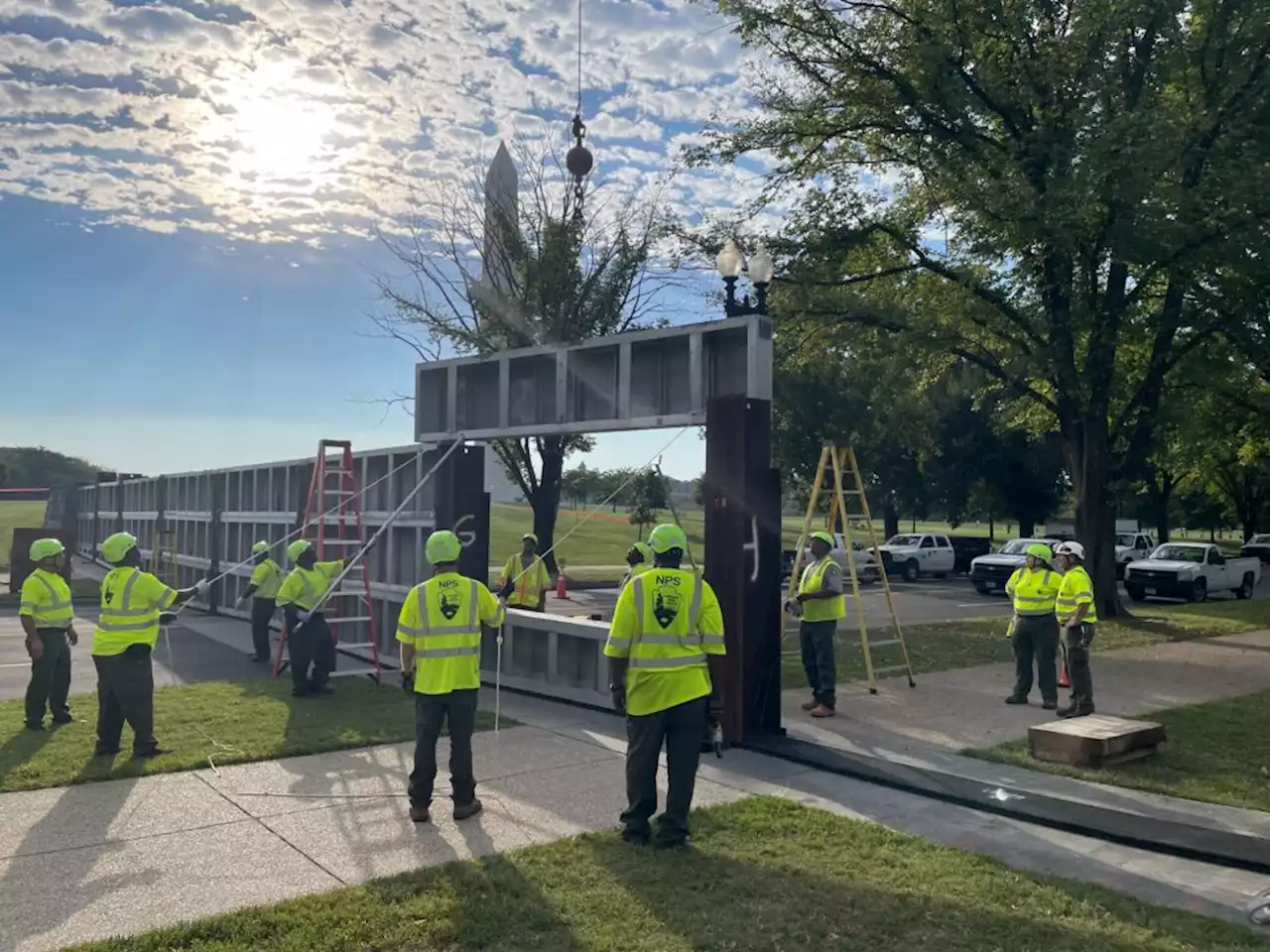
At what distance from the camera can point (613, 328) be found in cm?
2708

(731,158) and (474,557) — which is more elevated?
(731,158)

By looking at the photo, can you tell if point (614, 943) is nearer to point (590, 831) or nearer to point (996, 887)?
point (590, 831)

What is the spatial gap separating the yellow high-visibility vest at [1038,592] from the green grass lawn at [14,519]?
38.7m

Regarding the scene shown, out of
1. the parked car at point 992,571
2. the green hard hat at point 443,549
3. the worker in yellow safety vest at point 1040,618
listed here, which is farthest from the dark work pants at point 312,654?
the parked car at point 992,571

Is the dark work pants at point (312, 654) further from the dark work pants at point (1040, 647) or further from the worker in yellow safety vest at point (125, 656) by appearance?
the dark work pants at point (1040, 647)

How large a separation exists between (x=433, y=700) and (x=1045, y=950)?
3886 millimetres

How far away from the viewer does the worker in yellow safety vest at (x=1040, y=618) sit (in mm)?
11039

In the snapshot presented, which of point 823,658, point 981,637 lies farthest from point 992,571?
point 823,658

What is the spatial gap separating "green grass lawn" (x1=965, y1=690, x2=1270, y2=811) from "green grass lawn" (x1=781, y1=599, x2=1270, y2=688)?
3862 millimetres

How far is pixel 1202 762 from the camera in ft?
28.4

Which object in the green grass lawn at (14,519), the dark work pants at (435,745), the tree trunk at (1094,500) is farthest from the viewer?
the green grass lawn at (14,519)

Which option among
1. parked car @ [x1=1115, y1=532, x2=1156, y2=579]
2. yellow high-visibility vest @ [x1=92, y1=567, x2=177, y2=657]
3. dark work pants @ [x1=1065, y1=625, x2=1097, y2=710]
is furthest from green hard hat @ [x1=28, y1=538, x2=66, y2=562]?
parked car @ [x1=1115, y1=532, x2=1156, y2=579]

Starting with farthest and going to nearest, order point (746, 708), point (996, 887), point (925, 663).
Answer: point (925, 663) → point (746, 708) → point (996, 887)

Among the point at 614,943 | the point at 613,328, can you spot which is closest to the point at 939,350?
the point at 613,328
